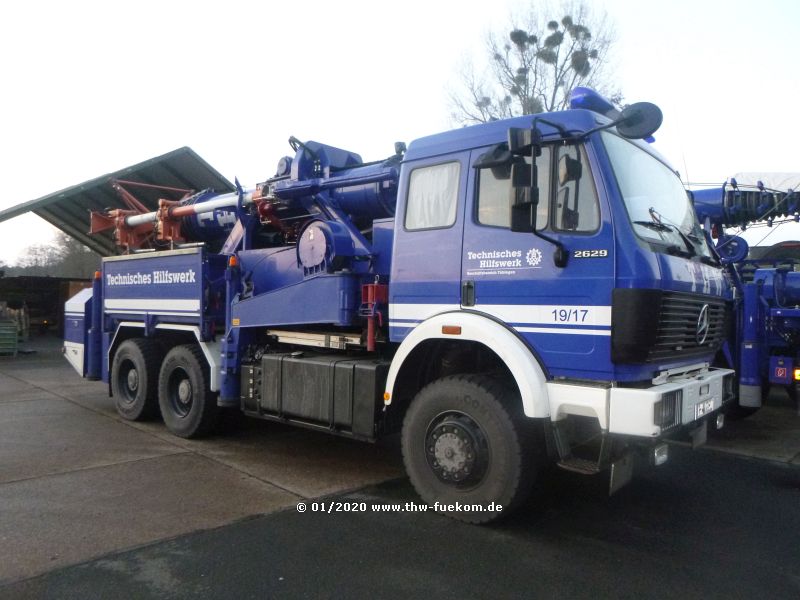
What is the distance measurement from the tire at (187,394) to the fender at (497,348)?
2822mm

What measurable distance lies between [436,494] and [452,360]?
1.03 metres

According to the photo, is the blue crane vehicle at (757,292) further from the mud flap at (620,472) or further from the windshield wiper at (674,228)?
Result: the mud flap at (620,472)

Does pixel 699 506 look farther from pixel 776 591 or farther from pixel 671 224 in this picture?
pixel 671 224

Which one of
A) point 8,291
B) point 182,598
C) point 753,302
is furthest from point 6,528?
point 8,291

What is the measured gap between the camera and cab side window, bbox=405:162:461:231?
4836 mm

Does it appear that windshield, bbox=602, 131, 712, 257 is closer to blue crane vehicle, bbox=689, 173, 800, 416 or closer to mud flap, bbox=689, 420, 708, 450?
mud flap, bbox=689, 420, 708, 450

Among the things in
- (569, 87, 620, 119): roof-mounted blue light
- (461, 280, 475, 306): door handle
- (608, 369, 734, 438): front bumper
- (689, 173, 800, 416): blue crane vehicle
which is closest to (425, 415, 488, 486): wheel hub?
(461, 280, 475, 306): door handle

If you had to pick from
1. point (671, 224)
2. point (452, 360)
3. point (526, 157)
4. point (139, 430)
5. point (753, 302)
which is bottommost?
point (139, 430)

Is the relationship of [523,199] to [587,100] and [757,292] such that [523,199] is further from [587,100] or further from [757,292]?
[757,292]

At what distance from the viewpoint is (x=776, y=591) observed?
141 inches

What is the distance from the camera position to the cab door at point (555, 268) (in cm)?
401

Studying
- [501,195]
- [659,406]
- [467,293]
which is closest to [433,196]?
[501,195]

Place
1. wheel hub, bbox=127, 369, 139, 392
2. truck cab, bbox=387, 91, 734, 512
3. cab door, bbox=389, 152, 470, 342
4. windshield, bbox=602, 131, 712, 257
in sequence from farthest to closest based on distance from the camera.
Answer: wheel hub, bbox=127, 369, 139, 392
cab door, bbox=389, 152, 470, 342
windshield, bbox=602, 131, 712, 257
truck cab, bbox=387, 91, 734, 512

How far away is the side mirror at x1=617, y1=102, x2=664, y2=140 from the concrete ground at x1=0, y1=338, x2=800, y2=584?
139 inches
